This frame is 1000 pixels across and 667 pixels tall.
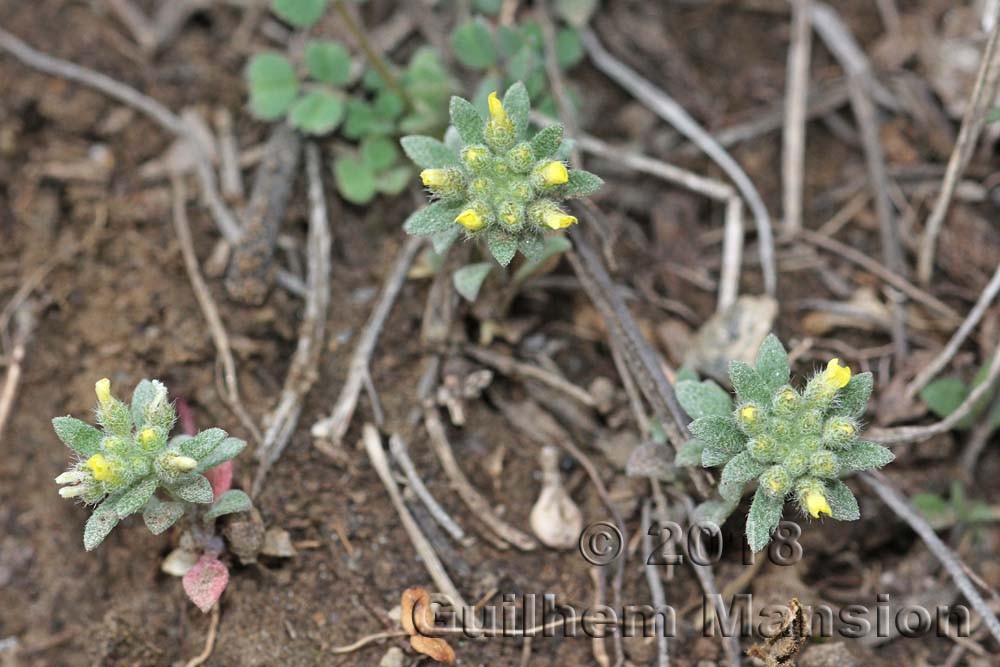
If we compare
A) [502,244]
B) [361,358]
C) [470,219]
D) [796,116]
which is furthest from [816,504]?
[796,116]

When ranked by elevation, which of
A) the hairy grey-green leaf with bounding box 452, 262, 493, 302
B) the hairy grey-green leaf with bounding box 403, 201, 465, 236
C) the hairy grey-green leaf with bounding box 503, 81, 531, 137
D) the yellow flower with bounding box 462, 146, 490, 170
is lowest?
the hairy grey-green leaf with bounding box 452, 262, 493, 302

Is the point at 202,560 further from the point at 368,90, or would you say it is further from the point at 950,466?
the point at 950,466

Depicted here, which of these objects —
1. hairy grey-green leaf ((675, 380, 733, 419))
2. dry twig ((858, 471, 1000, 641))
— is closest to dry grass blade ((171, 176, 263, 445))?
hairy grey-green leaf ((675, 380, 733, 419))

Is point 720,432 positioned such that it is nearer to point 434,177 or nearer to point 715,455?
point 715,455

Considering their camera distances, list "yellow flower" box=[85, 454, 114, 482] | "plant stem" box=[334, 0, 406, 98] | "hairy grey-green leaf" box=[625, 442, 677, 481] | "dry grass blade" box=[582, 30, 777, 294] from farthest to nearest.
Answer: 1. "dry grass blade" box=[582, 30, 777, 294]
2. "plant stem" box=[334, 0, 406, 98]
3. "hairy grey-green leaf" box=[625, 442, 677, 481]
4. "yellow flower" box=[85, 454, 114, 482]

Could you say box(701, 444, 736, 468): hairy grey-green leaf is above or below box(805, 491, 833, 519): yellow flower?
below

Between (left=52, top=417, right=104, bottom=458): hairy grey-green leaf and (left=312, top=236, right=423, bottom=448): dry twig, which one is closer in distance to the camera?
(left=52, top=417, right=104, bottom=458): hairy grey-green leaf

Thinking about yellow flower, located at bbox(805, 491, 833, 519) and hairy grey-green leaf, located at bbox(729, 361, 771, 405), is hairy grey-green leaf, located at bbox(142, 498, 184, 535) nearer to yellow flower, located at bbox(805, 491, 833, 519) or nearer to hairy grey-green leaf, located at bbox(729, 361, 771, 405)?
hairy grey-green leaf, located at bbox(729, 361, 771, 405)

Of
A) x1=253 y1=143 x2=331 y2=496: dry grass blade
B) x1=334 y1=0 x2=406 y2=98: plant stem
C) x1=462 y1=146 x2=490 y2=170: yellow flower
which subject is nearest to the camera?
x1=462 y1=146 x2=490 y2=170: yellow flower
